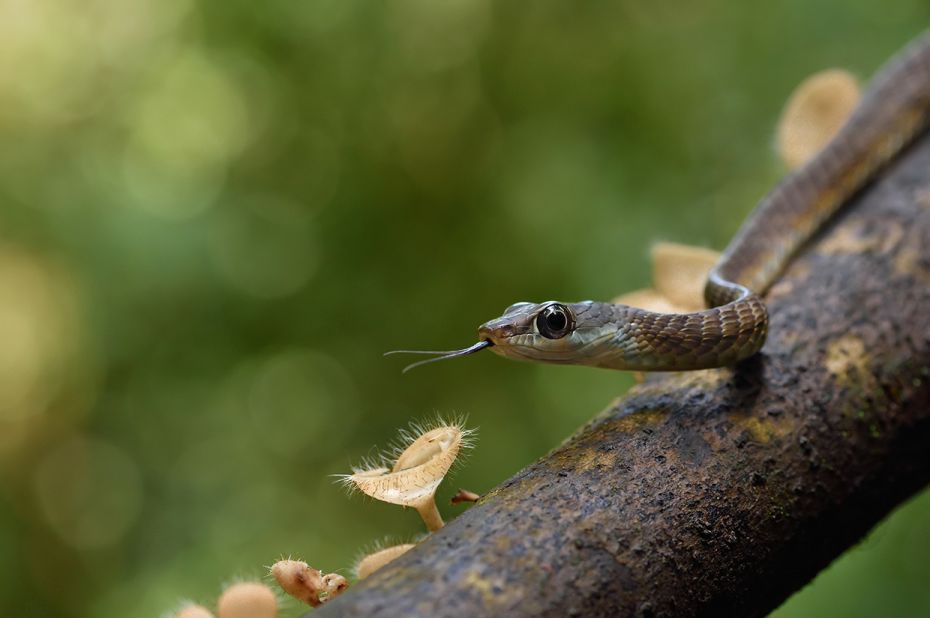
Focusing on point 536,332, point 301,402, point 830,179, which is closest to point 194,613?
point 536,332

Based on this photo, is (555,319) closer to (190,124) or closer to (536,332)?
(536,332)

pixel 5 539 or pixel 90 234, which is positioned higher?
pixel 90 234

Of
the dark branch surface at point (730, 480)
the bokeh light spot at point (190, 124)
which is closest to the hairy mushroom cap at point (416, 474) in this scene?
the dark branch surface at point (730, 480)

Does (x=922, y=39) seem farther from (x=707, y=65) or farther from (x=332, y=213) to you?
(x=332, y=213)

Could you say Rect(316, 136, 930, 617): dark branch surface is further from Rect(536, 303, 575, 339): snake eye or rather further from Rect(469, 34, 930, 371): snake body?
Rect(536, 303, 575, 339): snake eye

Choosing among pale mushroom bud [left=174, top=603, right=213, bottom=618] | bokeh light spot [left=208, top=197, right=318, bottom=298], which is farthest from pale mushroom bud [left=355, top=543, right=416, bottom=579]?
bokeh light spot [left=208, top=197, right=318, bottom=298]

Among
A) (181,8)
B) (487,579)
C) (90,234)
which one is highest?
(181,8)

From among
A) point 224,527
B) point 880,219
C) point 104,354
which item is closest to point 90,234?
point 104,354
